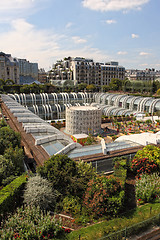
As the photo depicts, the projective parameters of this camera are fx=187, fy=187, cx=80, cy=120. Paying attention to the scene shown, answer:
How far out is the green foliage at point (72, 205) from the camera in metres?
9.21

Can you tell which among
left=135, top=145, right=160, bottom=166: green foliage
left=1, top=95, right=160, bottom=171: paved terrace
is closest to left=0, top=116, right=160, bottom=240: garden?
left=135, top=145, right=160, bottom=166: green foliage

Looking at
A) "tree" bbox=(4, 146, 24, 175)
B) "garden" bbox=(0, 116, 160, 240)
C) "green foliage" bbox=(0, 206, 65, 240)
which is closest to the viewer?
"green foliage" bbox=(0, 206, 65, 240)

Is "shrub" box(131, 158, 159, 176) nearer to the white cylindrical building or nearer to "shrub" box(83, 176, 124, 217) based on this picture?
"shrub" box(83, 176, 124, 217)

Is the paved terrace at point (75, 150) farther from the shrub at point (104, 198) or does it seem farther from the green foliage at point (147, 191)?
the shrub at point (104, 198)

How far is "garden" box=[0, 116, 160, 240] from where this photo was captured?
25.8 ft

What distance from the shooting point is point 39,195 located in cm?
902

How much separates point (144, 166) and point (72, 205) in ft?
19.3

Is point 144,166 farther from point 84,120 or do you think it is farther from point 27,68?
point 27,68

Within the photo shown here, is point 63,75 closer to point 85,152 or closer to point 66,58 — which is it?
point 66,58

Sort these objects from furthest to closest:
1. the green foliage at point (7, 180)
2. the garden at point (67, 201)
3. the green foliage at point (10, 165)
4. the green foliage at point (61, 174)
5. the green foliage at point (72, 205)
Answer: the green foliage at point (10, 165)
the green foliage at point (7, 180)
the green foliage at point (61, 174)
the green foliage at point (72, 205)
the garden at point (67, 201)

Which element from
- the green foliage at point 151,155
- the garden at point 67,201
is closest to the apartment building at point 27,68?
the green foliage at point 151,155

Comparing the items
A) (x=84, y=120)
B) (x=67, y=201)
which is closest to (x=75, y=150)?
(x=67, y=201)

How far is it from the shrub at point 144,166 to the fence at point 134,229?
401cm

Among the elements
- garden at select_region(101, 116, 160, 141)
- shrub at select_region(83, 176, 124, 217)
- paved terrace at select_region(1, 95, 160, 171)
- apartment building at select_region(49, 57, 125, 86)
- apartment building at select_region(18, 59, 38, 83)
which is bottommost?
garden at select_region(101, 116, 160, 141)
